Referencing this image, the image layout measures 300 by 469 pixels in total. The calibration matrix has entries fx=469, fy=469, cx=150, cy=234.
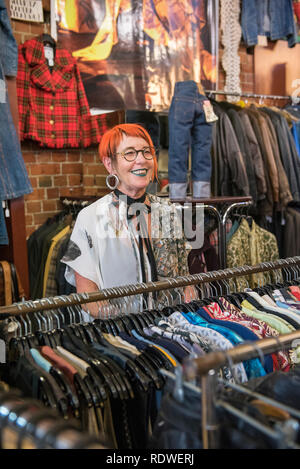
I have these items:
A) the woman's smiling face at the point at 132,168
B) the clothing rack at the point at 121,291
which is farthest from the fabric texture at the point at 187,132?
the clothing rack at the point at 121,291

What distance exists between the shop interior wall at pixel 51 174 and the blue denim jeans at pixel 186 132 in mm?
604

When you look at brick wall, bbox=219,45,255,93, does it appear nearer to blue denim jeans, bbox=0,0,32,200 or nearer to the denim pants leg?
the denim pants leg

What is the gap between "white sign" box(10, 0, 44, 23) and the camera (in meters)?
3.53

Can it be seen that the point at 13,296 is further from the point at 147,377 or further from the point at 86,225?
the point at 147,377

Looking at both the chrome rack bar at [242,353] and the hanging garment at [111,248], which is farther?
the hanging garment at [111,248]

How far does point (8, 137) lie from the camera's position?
8.62 ft

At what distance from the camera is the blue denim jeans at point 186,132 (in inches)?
136

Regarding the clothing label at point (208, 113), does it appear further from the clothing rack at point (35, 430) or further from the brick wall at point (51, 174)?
the clothing rack at point (35, 430)

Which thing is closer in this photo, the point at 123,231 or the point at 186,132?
the point at 123,231

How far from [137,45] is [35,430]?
3952 mm

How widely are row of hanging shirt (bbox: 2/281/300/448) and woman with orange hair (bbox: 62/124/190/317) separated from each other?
0.47 metres

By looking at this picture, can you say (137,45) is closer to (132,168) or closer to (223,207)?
(223,207)

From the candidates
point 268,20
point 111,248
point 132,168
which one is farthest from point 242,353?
point 268,20

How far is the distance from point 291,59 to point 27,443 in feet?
18.8
